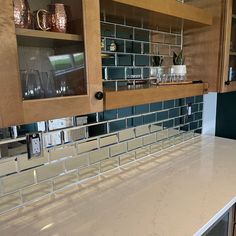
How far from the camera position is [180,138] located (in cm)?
184

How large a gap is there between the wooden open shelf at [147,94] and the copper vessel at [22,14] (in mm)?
358

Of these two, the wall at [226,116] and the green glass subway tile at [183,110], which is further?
the wall at [226,116]

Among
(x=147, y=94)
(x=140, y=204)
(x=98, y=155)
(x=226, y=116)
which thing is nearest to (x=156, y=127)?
(x=98, y=155)

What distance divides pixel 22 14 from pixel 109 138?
83 cm

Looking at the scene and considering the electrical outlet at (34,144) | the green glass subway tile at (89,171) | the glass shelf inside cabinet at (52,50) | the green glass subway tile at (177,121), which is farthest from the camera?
the green glass subway tile at (177,121)

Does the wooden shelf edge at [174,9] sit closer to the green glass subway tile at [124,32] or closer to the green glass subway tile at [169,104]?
the green glass subway tile at [124,32]

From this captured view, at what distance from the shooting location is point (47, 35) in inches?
29.7

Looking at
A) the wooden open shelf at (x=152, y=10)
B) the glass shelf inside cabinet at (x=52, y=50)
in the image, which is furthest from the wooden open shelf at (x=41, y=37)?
the wooden open shelf at (x=152, y=10)

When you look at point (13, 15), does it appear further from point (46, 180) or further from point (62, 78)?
point (46, 180)

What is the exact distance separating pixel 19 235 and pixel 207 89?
1305 mm

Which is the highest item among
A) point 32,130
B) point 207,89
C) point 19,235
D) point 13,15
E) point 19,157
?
point 13,15

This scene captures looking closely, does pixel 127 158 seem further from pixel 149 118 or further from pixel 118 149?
pixel 149 118

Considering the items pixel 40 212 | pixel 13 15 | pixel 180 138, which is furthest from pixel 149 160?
pixel 13 15

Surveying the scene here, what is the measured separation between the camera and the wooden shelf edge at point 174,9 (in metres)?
0.95
